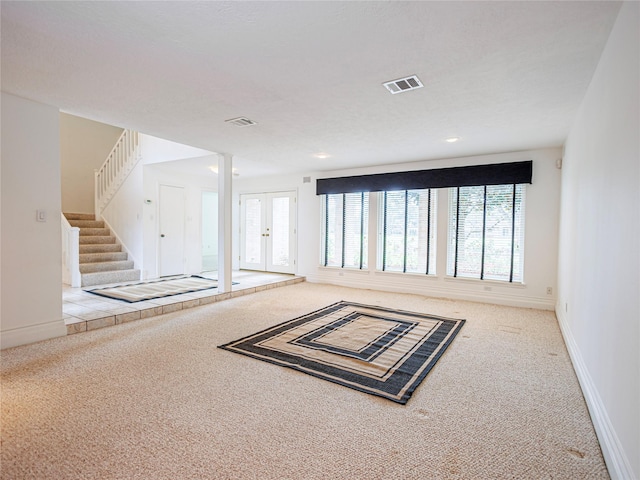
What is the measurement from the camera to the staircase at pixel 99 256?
5.93 meters

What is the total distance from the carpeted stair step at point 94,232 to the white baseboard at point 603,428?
8147 millimetres

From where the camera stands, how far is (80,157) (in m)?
7.98

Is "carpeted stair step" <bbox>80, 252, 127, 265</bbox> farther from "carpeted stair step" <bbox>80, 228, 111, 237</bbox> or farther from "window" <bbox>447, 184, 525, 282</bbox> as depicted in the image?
"window" <bbox>447, 184, 525, 282</bbox>

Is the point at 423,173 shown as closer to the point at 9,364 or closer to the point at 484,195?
the point at 484,195

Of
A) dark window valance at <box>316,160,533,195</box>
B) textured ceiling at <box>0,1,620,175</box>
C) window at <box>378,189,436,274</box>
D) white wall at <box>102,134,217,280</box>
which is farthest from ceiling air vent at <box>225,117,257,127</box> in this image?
window at <box>378,189,436,274</box>

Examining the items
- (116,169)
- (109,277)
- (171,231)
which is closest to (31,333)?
(109,277)

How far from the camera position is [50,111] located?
3344 mm

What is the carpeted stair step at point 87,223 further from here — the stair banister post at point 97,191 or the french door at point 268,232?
the french door at point 268,232

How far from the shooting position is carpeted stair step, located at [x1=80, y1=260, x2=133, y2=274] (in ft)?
19.5

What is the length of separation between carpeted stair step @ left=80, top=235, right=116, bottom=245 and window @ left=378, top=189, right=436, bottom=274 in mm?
5598

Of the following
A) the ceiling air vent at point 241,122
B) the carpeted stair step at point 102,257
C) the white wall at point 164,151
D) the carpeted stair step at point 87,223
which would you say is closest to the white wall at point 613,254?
the ceiling air vent at point 241,122

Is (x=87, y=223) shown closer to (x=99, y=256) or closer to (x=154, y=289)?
(x=99, y=256)

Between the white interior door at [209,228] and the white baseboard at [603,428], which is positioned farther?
the white interior door at [209,228]

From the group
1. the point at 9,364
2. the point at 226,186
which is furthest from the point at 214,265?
the point at 9,364
